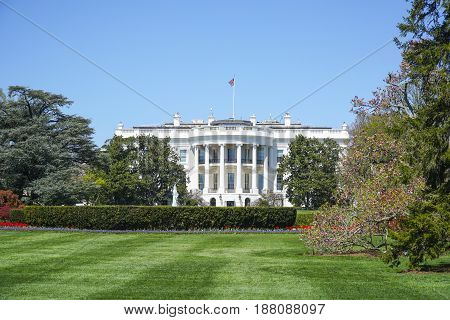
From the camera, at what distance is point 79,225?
97.8 feet

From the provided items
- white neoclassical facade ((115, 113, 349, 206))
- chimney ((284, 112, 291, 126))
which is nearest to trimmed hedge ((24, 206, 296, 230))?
white neoclassical facade ((115, 113, 349, 206))

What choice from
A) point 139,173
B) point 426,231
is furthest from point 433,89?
point 139,173

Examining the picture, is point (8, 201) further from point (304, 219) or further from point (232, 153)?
point (232, 153)

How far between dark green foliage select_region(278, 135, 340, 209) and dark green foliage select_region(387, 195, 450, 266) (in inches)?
1685

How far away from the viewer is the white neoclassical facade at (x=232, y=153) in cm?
7056

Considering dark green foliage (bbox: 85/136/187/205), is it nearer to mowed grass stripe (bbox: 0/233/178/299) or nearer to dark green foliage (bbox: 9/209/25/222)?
dark green foliage (bbox: 9/209/25/222)

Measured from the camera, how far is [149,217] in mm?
29641

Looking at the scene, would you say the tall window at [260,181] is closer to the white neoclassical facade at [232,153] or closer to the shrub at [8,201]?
the white neoclassical facade at [232,153]

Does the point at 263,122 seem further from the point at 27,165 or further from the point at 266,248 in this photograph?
the point at 266,248

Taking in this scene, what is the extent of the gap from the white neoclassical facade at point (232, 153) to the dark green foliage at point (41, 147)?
2766 centimetres

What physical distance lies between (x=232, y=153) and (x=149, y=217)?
43.9 meters

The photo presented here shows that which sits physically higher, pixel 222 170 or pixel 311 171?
pixel 222 170

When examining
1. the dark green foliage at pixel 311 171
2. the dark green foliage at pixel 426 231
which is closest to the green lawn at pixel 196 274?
the dark green foliage at pixel 426 231
